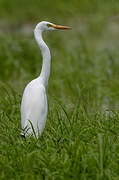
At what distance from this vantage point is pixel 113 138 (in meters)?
3.30

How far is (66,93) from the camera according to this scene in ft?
18.3

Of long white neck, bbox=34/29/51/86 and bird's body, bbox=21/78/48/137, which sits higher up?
long white neck, bbox=34/29/51/86

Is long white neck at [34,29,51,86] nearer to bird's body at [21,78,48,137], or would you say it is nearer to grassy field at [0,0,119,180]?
bird's body at [21,78,48,137]

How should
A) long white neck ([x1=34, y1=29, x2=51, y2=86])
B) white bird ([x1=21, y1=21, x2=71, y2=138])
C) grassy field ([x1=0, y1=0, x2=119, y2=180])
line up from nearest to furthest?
grassy field ([x1=0, y1=0, x2=119, y2=180]), white bird ([x1=21, y1=21, x2=71, y2=138]), long white neck ([x1=34, y1=29, x2=51, y2=86])

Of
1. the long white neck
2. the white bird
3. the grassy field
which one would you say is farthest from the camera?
the long white neck

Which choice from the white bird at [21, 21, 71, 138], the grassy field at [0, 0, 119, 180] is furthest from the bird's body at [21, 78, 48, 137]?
the grassy field at [0, 0, 119, 180]

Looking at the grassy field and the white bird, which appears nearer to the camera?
the grassy field

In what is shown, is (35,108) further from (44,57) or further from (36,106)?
(44,57)

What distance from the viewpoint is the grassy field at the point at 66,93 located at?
2.93 m

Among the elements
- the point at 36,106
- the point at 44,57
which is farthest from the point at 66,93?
the point at 36,106

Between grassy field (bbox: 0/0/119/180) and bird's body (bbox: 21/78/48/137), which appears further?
bird's body (bbox: 21/78/48/137)

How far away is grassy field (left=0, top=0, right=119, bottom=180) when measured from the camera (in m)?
2.93

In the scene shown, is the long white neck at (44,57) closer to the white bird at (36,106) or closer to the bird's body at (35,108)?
the white bird at (36,106)

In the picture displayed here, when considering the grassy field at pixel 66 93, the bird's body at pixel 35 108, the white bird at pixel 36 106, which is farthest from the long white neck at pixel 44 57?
the grassy field at pixel 66 93
